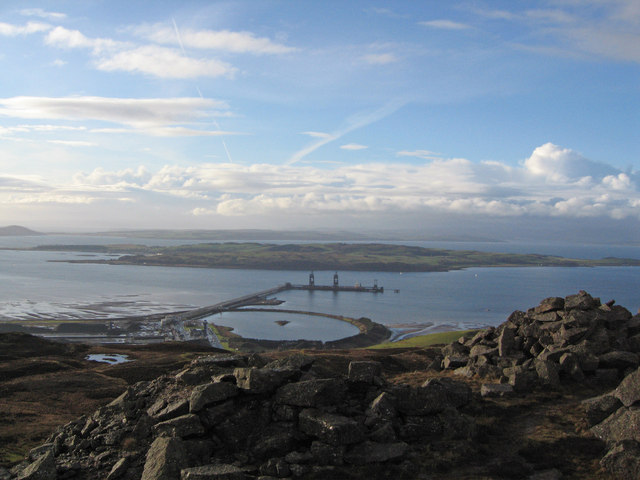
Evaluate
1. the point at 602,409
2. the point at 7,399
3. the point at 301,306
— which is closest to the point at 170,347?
the point at 7,399

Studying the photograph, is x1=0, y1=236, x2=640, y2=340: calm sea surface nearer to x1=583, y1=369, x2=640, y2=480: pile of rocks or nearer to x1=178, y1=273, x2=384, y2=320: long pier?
x1=178, y1=273, x2=384, y2=320: long pier

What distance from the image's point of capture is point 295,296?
150750mm

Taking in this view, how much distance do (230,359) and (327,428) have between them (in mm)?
5434

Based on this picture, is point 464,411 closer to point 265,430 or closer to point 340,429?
point 340,429

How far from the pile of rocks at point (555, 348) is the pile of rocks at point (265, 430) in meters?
4.00

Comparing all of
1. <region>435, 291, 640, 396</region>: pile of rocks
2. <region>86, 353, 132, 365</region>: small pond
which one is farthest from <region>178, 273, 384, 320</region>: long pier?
<region>435, 291, 640, 396</region>: pile of rocks

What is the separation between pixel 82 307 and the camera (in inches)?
4407

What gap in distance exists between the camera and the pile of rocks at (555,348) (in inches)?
649

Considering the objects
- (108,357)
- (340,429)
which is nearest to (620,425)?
(340,429)

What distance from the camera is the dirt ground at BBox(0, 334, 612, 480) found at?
11.3 meters

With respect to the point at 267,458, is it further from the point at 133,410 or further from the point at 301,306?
the point at 301,306

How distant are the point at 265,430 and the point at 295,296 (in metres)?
139

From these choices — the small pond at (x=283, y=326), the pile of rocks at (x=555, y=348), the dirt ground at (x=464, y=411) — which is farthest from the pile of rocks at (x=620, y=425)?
the small pond at (x=283, y=326)

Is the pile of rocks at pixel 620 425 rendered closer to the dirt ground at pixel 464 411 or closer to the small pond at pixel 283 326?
the dirt ground at pixel 464 411
